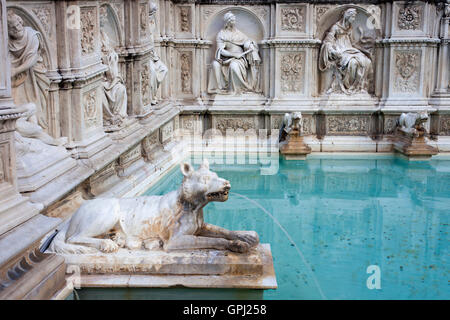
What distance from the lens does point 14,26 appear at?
18.9 ft

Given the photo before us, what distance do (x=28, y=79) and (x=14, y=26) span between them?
0.57 meters

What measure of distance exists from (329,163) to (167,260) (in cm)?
636

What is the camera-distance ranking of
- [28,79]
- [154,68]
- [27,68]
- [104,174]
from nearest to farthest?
[27,68] → [28,79] → [104,174] → [154,68]

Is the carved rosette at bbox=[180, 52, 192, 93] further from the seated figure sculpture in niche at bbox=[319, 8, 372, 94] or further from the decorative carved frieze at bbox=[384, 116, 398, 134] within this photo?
the decorative carved frieze at bbox=[384, 116, 398, 134]

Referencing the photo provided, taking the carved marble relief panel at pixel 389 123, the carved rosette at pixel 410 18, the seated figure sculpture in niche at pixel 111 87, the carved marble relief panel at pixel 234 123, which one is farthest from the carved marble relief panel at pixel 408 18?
the seated figure sculpture in niche at pixel 111 87

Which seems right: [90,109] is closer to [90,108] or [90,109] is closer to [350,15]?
[90,108]

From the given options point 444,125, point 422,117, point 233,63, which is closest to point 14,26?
point 233,63

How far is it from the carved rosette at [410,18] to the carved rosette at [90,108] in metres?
6.25

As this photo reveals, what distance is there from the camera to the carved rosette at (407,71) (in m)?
11.4

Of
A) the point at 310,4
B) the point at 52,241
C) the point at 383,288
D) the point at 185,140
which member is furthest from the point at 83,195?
the point at 310,4

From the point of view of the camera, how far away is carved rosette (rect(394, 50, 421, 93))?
11445 mm

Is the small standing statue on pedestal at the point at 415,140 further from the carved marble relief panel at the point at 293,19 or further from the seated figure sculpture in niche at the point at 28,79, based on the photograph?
the seated figure sculpture in niche at the point at 28,79

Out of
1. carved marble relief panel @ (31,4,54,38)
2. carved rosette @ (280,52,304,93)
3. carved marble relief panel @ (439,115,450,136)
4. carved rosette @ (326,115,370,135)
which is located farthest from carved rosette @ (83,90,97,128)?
carved marble relief panel @ (439,115,450,136)

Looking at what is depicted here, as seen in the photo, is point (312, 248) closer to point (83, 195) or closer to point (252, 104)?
point (83, 195)
